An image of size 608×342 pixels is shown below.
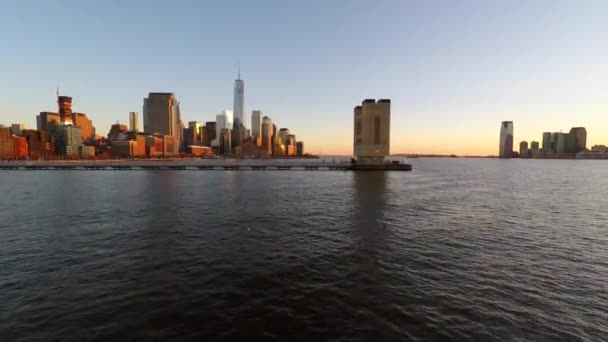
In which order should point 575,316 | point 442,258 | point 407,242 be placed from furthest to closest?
point 407,242 → point 442,258 → point 575,316

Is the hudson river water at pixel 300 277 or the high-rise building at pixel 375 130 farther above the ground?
the high-rise building at pixel 375 130

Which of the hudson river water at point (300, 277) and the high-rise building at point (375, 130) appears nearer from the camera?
the hudson river water at point (300, 277)

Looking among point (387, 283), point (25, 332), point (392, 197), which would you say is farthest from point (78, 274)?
point (392, 197)

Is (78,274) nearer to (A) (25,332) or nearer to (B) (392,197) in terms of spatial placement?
(A) (25,332)

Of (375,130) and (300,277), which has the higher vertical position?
(375,130)

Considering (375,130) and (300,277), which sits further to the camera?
(375,130)
